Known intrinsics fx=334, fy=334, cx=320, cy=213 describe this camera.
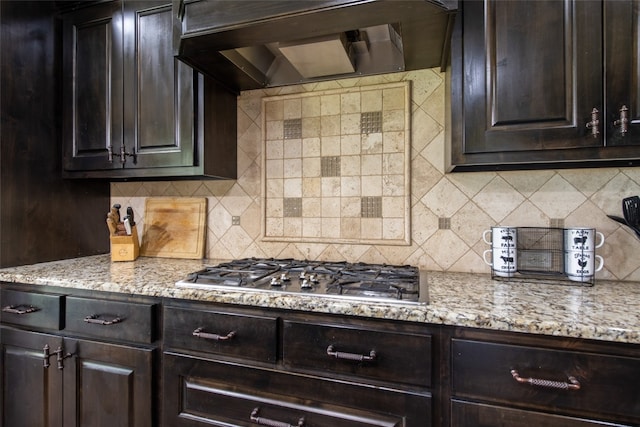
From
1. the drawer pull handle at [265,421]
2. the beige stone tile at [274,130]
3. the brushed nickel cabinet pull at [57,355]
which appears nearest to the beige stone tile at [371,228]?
the beige stone tile at [274,130]

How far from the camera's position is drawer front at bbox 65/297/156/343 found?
1.23 m

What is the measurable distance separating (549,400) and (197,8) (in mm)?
1663

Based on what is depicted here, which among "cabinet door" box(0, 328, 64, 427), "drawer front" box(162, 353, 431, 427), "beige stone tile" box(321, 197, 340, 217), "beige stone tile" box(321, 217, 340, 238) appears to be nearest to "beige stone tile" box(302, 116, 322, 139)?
"beige stone tile" box(321, 197, 340, 217)

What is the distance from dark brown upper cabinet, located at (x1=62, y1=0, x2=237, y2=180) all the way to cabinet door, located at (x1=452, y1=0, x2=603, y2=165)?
1.12 meters

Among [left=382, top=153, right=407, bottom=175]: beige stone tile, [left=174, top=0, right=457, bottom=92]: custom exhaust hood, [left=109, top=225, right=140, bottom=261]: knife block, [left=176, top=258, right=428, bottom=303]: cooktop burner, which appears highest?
[left=174, top=0, right=457, bottom=92]: custom exhaust hood

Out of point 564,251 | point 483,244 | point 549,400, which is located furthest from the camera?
point 483,244

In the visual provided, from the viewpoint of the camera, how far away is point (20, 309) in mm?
1426

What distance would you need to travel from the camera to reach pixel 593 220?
1.38 m

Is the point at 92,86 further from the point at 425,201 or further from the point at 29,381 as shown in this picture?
the point at 425,201

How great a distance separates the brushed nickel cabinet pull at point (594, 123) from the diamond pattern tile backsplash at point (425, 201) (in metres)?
0.36

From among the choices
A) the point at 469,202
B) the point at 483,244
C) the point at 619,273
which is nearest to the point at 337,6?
the point at 469,202

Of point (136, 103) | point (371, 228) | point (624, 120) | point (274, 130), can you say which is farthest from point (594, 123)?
point (136, 103)

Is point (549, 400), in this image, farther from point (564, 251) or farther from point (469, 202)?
point (469, 202)

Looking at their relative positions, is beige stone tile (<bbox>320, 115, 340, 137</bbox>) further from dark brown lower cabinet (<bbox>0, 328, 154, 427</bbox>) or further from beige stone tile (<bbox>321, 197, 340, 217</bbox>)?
dark brown lower cabinet (<bbox>0, 328, 154, 427</bbox>)
